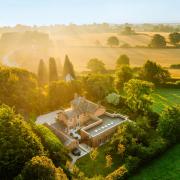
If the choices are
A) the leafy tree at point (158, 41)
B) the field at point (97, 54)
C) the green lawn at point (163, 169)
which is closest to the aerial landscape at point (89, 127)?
the green lawn at point (163, 169)

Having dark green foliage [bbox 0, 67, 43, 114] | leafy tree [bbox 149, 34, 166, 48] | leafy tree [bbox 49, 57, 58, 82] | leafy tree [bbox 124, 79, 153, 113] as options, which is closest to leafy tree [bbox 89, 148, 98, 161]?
leafy tree [bbox 124, 79, 153, 113]

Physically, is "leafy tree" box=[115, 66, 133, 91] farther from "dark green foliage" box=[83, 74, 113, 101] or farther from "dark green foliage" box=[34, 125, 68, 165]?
"dark green foliage" box=[34, 125, 68, 165]

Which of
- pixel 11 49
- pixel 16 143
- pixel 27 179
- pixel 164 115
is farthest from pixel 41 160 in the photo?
pixel 11 49

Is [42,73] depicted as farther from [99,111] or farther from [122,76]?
[99,111]

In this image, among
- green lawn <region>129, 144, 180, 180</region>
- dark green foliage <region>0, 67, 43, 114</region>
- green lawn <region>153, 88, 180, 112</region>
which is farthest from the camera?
green lawn <region>153, 88, 180, 112</region>

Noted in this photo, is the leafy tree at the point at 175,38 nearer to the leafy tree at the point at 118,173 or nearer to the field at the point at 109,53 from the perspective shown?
the field at the point at 109,53
